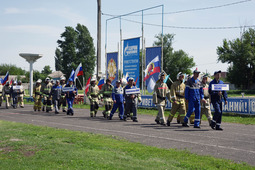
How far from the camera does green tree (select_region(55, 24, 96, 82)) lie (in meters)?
81.2

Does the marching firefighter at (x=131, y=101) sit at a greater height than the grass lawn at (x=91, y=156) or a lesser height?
greater

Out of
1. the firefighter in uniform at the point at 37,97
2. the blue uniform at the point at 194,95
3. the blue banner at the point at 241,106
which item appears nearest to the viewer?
Result: the blue uniform at the point at 194,95

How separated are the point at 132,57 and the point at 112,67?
298 cm

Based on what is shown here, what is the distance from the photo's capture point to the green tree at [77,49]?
266 feet

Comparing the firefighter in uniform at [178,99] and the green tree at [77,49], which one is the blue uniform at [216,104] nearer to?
the firefighter in uniform at [178,99]

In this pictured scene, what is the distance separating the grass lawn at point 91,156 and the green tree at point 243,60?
63.4m

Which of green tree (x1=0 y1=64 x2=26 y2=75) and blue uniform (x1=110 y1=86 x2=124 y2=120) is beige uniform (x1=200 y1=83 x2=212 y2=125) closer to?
blue uniform (x1=110 y1=86 x2=124 y2=120)

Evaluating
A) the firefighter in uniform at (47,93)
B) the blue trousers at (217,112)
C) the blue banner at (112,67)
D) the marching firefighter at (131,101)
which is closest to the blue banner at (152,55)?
the blue banner at (112,67)

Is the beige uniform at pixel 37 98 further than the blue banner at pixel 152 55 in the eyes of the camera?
No

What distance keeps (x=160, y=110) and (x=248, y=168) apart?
752 cm

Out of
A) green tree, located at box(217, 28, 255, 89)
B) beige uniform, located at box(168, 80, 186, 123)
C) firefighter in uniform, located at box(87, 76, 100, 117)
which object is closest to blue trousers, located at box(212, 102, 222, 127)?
beige uniform, located at box(168, 80, 186, 123)

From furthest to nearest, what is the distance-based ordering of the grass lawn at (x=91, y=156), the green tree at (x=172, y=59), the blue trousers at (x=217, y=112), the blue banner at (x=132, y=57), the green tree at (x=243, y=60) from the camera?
the green tree at (x=172, y=59)
the green tree at (x=243, y=60)
the blue banner at (x=132, y=57)
the blue trousers at (x=217, y=112)
the grass lawn at (x=91, y=156)

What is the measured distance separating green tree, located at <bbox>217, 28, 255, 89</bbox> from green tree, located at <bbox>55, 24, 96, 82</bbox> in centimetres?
3250

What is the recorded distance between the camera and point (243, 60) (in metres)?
69.2
